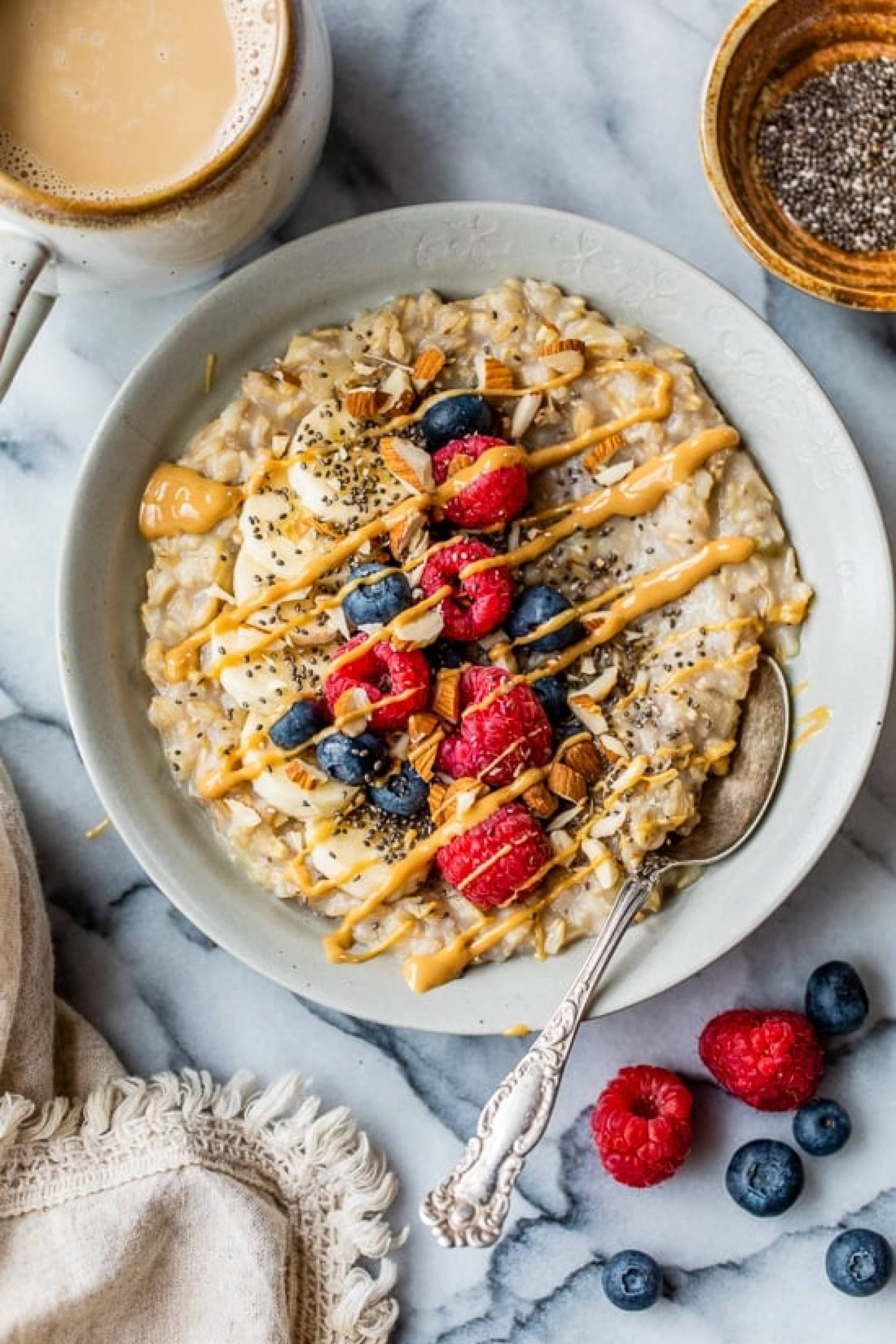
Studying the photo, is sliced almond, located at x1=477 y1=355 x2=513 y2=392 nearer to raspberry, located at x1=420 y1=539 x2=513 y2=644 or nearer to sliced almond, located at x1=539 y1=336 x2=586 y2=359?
sliced almond, located at x1=539 y1=336 x2=586 y2=359

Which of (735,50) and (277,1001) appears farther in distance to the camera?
(277,1001)

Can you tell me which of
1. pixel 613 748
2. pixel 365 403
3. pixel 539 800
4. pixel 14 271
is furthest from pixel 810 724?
pixel 14 271

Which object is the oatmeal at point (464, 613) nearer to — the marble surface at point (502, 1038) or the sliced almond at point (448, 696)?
the sliced almond at point (448, 696)

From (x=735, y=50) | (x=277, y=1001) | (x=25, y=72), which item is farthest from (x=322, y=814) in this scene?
(x=735, y=50)

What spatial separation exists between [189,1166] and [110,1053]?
0.19m

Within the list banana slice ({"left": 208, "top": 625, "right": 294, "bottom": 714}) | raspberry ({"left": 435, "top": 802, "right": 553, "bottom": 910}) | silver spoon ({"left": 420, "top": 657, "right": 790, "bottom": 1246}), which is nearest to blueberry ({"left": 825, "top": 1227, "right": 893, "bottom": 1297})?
silver spoon ({"left": 420, "top": 657, "right": 790, "bottom": 1246})

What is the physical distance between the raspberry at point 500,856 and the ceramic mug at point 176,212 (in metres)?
0.76

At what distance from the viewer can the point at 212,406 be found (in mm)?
2023

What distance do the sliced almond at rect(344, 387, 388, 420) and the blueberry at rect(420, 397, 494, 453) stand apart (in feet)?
0.20

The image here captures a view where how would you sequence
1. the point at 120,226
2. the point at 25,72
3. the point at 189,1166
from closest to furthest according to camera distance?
1. the point at 120,226
2. the point at 25,72
3. the point at 189,1166

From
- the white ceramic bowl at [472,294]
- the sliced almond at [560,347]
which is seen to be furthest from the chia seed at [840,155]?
the sliced almond at [560,347]

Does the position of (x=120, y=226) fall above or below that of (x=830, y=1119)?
above

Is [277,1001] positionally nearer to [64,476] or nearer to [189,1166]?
[189,1166]

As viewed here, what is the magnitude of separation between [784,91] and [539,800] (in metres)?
1.00
